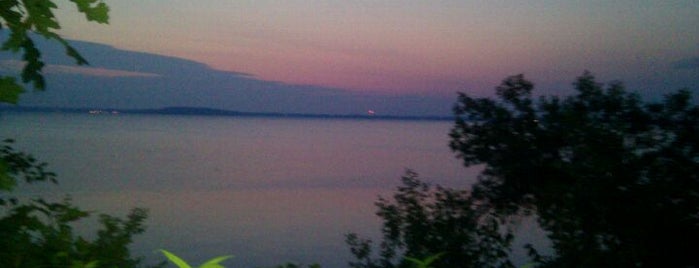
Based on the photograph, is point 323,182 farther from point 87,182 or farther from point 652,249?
point 652,249

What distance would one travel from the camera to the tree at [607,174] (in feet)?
21.8

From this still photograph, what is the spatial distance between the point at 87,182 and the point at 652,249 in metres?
44.9

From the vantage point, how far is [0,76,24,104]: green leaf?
2.17m

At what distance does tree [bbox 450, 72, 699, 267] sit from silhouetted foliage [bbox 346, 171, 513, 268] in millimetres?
743

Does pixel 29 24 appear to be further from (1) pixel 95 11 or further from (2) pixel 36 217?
(2) pixel 36 217

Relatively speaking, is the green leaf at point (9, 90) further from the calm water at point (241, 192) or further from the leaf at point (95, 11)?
the calm water at point (241, 192)

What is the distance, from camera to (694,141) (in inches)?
301

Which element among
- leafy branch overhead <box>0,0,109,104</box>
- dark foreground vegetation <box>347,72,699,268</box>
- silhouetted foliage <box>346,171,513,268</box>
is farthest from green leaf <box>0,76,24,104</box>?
silhouetted foliage <box>346,171,513,268</box>

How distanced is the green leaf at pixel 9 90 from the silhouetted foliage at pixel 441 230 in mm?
7169

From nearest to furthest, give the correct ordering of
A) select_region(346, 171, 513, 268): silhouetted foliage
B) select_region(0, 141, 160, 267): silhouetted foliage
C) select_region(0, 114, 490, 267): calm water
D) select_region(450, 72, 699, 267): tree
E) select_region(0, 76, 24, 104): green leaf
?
select_region(0, 76, 24, 104): green leaf < select_region(0, 141, 160, 267): silhouetted foliage < select_region(450, 72, 699, 267): tree < select_region(346, 171, 513, 268): silhouetted foliage < select_region(0, 114, 490, 267): calm water

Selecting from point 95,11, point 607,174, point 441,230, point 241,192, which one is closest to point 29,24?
point 95,11

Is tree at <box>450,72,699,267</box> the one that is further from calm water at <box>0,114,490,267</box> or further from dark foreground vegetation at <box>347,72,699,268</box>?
calm water at <box>0,114,490,267</box>

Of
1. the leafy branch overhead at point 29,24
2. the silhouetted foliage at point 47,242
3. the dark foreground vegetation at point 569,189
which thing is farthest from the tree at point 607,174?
the leafy branch overhead at point 29,24

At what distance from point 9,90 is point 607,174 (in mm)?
6429
